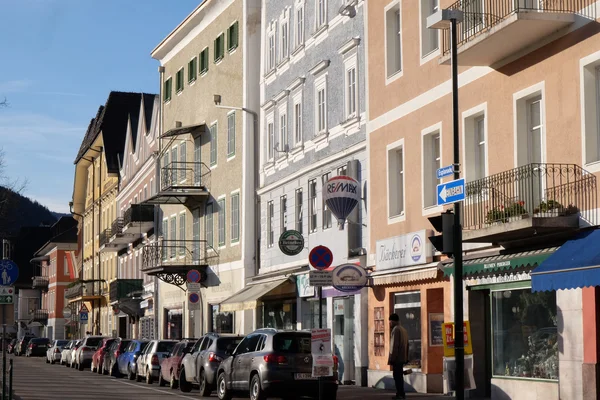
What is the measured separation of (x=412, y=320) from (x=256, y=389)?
238 inches

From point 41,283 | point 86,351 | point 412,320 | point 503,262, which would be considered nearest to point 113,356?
point 86,351

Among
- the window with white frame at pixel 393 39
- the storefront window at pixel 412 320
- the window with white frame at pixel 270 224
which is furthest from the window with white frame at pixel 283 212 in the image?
the window with white frame at pixel 393 39

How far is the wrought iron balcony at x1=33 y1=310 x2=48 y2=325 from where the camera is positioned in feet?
402

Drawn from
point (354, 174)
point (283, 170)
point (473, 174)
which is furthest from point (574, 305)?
point (283, 170)

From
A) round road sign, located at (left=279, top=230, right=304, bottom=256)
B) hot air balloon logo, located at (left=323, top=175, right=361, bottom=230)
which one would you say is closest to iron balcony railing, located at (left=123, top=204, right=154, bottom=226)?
round road sign, located at (left=279, top=230, right=304, bottom=256)

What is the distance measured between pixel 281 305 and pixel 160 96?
22.1 m

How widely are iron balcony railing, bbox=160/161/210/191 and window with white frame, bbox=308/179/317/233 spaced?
1392cm

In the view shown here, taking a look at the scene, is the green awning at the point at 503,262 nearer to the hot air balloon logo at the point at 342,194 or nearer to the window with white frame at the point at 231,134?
the hot air balloon logo at the point at 342,194

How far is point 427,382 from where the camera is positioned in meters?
27.9

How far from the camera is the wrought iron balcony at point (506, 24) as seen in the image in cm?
2100

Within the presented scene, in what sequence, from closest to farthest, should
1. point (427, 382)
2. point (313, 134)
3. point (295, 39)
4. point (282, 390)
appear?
point (282, 390) → point (427, 382) → point (313, 134) → point (295, 39)

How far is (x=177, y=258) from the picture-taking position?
5462 cm

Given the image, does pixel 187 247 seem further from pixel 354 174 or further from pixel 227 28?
pixel 354 174

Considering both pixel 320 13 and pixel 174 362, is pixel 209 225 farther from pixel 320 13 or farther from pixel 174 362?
pixel 174 362
